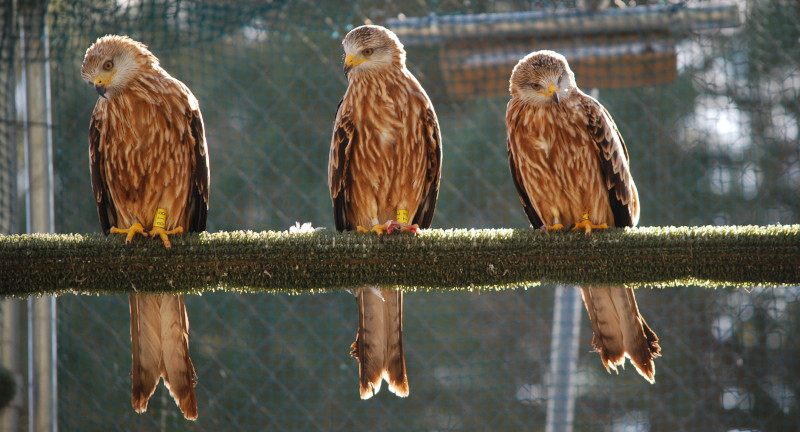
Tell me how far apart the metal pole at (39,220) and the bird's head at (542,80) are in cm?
231

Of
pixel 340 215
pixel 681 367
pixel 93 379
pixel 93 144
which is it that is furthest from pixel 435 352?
pixel 93 144

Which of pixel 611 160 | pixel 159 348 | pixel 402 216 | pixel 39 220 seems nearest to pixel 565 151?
pixel 611 160

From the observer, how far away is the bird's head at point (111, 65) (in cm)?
246

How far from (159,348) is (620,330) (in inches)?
65.1

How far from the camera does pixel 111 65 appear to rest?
247 centimetres

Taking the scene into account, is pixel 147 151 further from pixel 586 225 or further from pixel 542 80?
pixel 586 225

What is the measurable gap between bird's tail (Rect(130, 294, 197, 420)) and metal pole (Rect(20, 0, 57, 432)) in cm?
119

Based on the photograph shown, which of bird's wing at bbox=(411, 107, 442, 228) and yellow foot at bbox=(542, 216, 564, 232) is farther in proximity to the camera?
bird's wing at bbox=(411, 107, 442, 228)

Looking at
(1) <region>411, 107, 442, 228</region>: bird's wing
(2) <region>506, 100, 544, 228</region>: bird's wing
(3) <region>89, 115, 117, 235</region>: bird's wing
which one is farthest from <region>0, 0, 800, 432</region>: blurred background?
(1) <region>411, 107, 442, 228</region>: bird's wing

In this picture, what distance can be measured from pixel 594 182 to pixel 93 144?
1.93 meters

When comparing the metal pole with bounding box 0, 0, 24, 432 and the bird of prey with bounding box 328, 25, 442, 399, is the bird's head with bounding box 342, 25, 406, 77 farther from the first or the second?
the metal pole with bounding box 0, 0, 24, 432

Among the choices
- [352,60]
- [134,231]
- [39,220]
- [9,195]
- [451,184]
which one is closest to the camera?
[134,231]

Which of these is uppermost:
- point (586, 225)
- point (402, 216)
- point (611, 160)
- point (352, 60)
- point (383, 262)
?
point (352, 60)

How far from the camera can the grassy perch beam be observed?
215 cm
